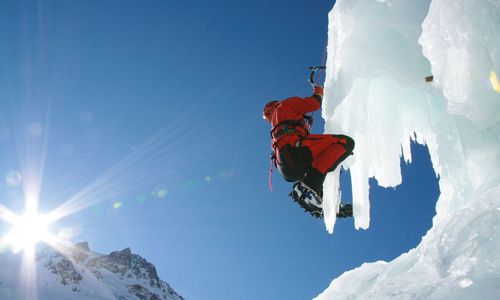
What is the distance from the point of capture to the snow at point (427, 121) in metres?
2.68

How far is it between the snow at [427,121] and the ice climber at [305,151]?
28cm

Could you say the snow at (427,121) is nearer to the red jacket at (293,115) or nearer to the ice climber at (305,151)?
the ice climber at (305,151)

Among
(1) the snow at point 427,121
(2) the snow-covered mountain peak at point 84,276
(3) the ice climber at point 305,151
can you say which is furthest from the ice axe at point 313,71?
(2) the snow-covered mountain peak at point 84,276

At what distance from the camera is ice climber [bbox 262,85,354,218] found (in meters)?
5.42

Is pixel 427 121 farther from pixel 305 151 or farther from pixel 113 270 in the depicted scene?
pixel 113 270

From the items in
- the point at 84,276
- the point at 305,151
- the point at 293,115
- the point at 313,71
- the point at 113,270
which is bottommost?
the point at 305,151

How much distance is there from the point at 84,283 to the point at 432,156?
323ft

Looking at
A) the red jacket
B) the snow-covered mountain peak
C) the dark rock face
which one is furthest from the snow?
the dark rock face

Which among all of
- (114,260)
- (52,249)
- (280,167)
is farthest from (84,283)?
(280,167)

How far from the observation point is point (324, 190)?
570 cm

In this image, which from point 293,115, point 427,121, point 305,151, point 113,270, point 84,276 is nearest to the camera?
point 305,151

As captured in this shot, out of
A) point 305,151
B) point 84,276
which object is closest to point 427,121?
point 305,151

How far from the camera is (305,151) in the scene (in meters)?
5.59

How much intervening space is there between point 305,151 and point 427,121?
1771mm
